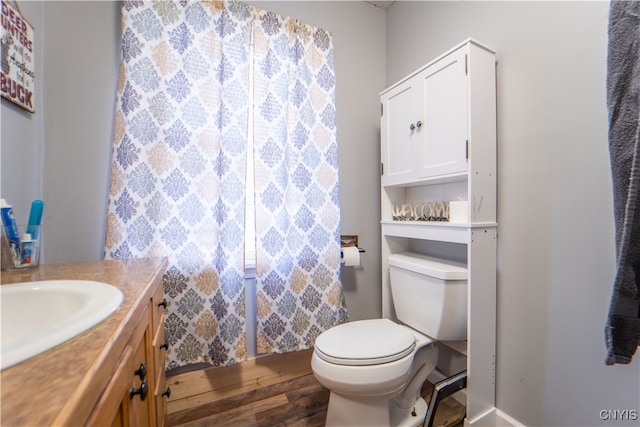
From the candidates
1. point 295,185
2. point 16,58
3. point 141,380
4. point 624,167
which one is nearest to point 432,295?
point 624,167

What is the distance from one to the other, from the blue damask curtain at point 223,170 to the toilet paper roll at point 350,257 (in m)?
0.08

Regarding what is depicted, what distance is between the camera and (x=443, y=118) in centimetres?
122

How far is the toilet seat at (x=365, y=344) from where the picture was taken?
102cm

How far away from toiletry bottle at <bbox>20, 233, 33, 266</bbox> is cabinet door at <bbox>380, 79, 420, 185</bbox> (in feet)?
5.11

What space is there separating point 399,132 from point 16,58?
5.39 ft

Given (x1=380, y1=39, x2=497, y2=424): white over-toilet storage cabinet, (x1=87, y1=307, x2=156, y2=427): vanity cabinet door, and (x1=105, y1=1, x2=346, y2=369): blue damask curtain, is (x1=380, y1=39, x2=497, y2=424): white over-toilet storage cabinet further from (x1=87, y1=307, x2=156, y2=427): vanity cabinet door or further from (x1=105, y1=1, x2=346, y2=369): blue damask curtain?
(x1=87, y1=307, x2=156, y2=427): vanity cabinet door

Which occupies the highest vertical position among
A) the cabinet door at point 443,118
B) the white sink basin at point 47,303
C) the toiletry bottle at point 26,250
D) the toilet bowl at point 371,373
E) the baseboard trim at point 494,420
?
the cabinet door at point 443,118

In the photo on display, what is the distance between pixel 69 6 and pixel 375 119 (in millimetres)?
1657

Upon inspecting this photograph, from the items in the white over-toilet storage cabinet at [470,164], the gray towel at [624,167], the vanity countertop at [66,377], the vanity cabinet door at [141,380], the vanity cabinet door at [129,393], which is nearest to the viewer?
the vanity countertop at [66,377]

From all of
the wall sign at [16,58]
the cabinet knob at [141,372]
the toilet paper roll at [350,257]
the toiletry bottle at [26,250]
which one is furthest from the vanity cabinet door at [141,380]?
the toilet paper roll at [350,257]

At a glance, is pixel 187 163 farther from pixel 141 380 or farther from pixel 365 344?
pixel 365 344

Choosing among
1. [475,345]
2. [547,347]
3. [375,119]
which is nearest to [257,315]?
[475,345]

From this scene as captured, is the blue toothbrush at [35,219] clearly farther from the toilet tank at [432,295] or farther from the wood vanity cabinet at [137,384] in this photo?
the toilet tank at [432,295]

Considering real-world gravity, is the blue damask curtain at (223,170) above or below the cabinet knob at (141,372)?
above
